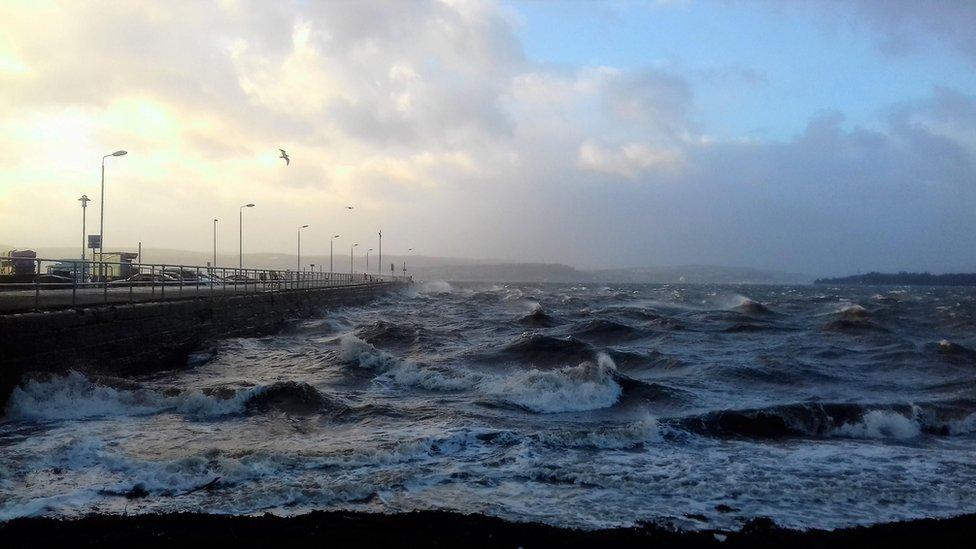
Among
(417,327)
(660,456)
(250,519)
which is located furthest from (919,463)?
(417,327)

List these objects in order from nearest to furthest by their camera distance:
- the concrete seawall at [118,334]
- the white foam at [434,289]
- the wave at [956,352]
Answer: the concrete seawall at [118,334] < the wave at [956,352] < the white foam at [434,289]

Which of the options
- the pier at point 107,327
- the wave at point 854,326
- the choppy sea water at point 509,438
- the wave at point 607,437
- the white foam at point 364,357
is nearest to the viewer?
the choppy sea water at point 509,438

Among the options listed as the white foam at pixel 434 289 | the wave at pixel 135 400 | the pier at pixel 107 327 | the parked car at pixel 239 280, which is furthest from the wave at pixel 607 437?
the white foam at pixel 434 289

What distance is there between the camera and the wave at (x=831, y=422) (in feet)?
39.9

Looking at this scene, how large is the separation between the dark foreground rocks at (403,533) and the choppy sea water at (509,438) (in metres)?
0.57

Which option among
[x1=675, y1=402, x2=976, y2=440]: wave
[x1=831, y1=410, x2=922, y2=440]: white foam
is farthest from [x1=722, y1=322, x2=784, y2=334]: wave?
[x1=831, y1=410, x2=922, y2=440]: white foam

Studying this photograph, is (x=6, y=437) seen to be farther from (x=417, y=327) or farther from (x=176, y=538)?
(x=417, y=327)

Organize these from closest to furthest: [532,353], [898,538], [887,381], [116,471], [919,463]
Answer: [898,538], [116,471], [919,463], [887,381], [532,353]

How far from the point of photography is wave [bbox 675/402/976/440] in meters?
12.2

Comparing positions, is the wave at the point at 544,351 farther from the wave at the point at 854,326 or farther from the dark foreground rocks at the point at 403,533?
the wave at the point at 854,326

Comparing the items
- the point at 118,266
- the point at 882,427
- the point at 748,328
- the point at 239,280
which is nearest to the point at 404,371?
the point at 882,427

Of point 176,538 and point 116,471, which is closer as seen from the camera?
point 176,538

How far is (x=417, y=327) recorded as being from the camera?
101 ft

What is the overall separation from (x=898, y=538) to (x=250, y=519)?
6.12 meters
